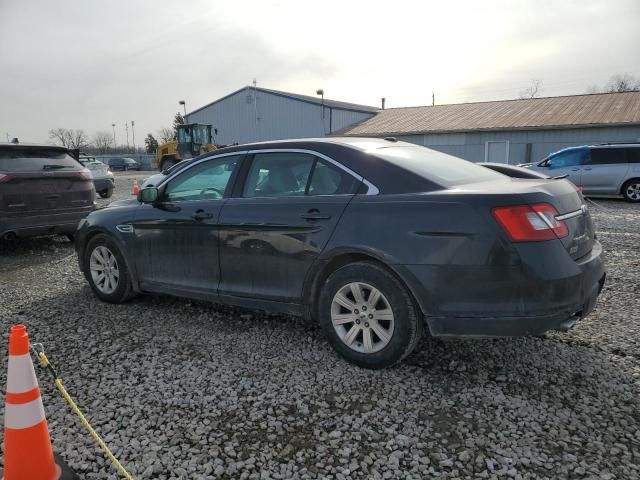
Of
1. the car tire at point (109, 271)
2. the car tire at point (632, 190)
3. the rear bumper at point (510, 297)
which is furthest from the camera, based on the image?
the car tire at point (632, 190)

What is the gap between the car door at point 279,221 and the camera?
135 inches

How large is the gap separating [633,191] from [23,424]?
15.7m

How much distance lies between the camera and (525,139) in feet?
77.0

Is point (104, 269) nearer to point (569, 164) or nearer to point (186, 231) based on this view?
point (186, 231)

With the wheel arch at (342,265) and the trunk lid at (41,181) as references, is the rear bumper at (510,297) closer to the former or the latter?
the wheel arch at (342,265)

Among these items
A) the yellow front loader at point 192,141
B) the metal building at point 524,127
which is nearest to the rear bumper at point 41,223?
the metal building at point 524,127

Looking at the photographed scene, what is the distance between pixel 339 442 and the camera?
254 centimetres

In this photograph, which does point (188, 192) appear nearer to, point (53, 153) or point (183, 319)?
point (183, 319)

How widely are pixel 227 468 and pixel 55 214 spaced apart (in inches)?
244

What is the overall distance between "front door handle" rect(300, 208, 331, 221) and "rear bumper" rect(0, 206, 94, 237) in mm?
5300

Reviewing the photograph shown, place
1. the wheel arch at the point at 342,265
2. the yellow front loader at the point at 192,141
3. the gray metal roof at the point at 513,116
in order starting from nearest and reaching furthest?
the wheel arch at the point at 342,265, the gray metal roof at the point at 513,116, the yellow front loader at the point at 192,141

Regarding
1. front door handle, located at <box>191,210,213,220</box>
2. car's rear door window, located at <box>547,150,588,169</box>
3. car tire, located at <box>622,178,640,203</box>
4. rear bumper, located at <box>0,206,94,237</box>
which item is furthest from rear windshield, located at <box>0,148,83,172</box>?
car tire, located at <box>622,178,640,203</box>

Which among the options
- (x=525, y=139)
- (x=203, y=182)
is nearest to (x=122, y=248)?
(x=203, y=182)

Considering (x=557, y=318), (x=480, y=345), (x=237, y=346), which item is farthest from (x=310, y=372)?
(x=557, y=318)
